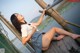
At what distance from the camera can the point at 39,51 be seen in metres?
2.24

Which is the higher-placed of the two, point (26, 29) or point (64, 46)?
point (26, 29)

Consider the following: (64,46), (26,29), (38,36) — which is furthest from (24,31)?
(64,46)

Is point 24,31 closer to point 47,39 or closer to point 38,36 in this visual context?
point 38,36

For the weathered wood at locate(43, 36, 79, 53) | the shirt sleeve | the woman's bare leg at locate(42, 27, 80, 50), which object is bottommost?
the weathered wood at locate(43, 36, 79, 53)

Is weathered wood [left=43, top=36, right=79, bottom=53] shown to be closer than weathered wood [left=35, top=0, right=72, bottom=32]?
Yes

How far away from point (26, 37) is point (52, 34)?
1.14 feet

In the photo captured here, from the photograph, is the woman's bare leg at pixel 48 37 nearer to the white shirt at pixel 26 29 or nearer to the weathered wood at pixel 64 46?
the weathered wood at pixel 64 46

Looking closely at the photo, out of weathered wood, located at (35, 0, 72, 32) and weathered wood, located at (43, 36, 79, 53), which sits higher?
weathered wood, located at (35, 0, 72, 32)

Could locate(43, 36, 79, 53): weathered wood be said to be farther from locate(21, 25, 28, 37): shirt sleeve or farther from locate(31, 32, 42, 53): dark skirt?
→ locate(21, 25, 28, 37): shirt sleeve

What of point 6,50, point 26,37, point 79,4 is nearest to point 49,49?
point 26,37

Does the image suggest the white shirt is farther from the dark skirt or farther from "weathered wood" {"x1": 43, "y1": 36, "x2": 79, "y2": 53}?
"weathered wood" {"x1": 43, "y1": 36, "x2": 79, "y2": 53}

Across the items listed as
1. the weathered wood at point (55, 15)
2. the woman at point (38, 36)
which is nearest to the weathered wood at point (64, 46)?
the woman at point (38, 36)

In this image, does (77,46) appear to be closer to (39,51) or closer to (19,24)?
(39,51)

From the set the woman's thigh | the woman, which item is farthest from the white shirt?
the woman's thigh
